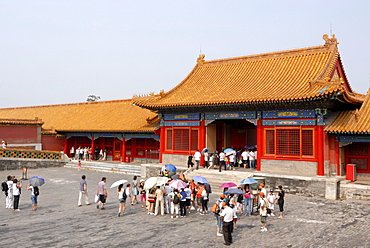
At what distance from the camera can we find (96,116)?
36531mm

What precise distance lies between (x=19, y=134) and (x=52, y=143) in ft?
12.5

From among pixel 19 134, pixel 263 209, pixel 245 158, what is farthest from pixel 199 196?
pixel 19 134

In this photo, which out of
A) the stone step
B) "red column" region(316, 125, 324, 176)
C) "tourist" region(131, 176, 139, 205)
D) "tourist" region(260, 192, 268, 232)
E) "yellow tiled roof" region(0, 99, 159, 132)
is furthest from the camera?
"yellow tiled roof" region(0, 99, 159, 132)

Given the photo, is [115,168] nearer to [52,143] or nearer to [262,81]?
[52,143]

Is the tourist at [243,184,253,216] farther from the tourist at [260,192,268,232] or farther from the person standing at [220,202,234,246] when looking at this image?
the person standing at [220,202,234,246]

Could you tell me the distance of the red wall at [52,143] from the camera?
3503 centimetres

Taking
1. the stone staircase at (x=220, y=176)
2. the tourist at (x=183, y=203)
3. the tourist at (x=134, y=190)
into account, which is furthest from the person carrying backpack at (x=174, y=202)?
the stone staircase at (x=220, y=176)

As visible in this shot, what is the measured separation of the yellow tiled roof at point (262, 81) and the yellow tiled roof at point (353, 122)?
2.42 feet

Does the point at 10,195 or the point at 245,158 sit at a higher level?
the point at 245,158

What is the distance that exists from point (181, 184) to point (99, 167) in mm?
18144

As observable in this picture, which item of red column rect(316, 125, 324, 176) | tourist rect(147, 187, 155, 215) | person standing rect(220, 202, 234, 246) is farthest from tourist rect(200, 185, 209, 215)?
red column rect(316, 125, 324, 176)

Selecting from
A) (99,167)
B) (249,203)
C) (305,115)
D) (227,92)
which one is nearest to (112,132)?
(99,167)

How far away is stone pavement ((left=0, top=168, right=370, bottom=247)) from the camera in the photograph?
35.1 feet

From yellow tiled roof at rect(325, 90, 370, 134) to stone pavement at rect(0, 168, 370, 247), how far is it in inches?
153
